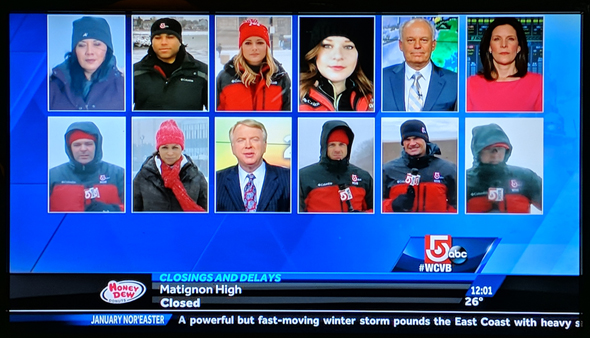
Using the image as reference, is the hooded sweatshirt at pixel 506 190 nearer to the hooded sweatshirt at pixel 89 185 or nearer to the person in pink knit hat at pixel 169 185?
the person in pink knit hat at pixel 169 185

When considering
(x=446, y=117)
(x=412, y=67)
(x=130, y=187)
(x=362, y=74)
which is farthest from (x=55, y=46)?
(x=446, y=117)

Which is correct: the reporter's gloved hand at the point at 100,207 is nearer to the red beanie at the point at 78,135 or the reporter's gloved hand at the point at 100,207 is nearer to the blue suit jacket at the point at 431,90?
the red beanie at the point at 78,135

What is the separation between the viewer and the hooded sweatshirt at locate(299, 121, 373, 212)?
12.0 ft

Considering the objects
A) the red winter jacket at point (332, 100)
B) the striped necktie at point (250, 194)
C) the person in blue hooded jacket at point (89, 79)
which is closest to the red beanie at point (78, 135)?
the person in blue hooded jacket at point (89, 79)

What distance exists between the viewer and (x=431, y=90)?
3.65 meters

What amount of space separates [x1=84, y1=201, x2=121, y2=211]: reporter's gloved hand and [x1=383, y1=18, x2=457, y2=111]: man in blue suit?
1.68 m

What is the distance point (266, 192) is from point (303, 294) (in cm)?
63

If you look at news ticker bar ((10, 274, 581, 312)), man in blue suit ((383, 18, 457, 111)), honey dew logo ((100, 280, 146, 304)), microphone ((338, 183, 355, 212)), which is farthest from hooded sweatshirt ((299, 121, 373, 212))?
honey dew logo ((100, 280, 146, 304))

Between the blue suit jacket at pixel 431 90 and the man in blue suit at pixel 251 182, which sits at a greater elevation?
the blue suit jacket at pixel 431 90

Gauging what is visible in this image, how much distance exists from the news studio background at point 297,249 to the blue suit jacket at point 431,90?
0.15ft

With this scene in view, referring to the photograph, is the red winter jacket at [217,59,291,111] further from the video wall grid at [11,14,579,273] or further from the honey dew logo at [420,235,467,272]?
the honey dew logo at [420,235,467,272]

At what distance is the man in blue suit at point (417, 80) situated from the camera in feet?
12.0

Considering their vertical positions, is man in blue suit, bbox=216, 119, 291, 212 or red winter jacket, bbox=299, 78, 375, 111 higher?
A: red winter jacket, bbox=299, 78, 375, 111

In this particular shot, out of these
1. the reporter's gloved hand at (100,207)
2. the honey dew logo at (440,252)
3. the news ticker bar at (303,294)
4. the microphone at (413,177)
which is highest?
the microphone at (413,177)
